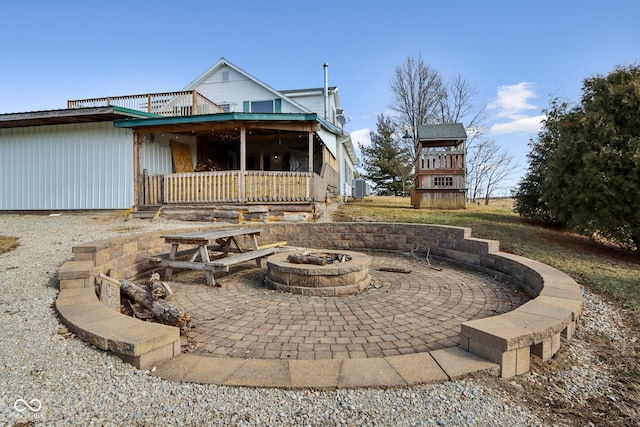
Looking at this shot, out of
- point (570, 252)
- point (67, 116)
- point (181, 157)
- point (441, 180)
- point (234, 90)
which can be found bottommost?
point (570, 252)

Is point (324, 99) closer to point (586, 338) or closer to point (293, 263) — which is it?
point (293, 263)

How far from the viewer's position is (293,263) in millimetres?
4816

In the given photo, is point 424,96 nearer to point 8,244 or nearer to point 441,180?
point 441,180

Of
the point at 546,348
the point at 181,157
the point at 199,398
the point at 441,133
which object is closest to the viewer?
the point at 199,398

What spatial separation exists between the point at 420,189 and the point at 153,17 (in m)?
11.4

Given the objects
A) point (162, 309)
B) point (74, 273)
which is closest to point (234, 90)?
point (74, 273)

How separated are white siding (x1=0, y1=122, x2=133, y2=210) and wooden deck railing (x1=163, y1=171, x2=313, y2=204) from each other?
237cm

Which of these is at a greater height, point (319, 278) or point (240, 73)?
point (240, 73)

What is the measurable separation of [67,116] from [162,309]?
1107cm

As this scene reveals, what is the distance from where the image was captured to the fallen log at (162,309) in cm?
317

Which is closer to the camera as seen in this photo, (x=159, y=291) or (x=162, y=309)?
(x=162, y=309)

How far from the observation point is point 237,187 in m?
10.1

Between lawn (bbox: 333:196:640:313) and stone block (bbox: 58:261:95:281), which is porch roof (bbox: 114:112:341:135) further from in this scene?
stone block (bbox: 58:261:95:281)

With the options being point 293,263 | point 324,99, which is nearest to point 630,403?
point 293,263
